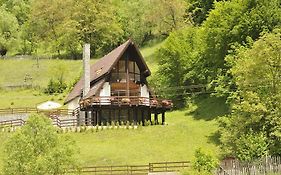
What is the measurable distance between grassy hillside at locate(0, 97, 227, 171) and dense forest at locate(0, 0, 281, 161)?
2.90 m

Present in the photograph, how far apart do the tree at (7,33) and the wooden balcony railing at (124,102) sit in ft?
175

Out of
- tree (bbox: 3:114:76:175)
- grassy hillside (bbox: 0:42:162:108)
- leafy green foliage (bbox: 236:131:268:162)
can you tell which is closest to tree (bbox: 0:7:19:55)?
grassy hillside (bbox: 0:42:162:108)

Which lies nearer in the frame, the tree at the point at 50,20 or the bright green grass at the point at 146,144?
the bright green grass at the point at 146,144

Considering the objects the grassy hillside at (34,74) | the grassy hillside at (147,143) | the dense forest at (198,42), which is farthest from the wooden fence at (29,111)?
the grassy hillside at (147,143)

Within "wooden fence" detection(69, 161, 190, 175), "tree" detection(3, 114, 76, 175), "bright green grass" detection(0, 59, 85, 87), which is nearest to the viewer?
"tree" detection(3, 114, 76, 175)

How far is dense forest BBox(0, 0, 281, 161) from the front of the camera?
4406 cm

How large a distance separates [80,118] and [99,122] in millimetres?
4558

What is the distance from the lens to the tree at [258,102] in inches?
1690

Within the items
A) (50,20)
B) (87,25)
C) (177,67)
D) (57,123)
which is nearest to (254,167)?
(57,123)

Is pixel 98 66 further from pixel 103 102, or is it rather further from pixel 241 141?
pixel 241 141

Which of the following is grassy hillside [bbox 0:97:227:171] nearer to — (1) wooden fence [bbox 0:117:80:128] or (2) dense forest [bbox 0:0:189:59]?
(1) wooden fence [bbox 0:117:80:128]

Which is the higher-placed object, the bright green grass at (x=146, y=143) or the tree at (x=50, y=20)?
the tree at (x=50, y=20)

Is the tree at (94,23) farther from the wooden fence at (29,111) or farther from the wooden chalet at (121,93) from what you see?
the wooden chalet at (121,93)

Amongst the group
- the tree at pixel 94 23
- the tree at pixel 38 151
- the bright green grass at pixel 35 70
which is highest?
the tree at pixel 94 23
